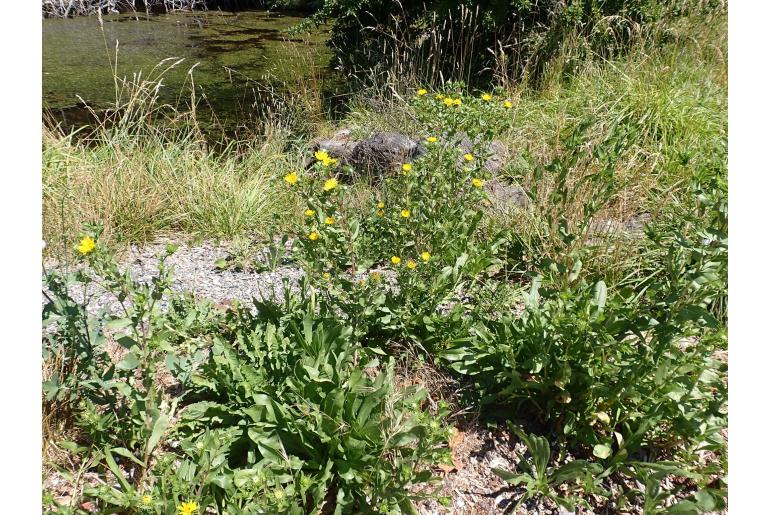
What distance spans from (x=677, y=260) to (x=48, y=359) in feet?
6.51

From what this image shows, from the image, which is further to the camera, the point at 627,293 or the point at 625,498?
the point at 627,293

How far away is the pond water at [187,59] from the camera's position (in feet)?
23.3

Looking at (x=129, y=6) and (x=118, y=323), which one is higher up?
(x=129, y=6)

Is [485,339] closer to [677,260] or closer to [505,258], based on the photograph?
[677,260]

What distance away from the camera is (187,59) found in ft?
32.6

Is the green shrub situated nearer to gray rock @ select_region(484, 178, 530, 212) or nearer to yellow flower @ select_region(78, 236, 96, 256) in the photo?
yellow flower @ select_region(78, 236, 96, 256)

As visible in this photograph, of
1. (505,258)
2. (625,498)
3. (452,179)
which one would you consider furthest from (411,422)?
(505,258)

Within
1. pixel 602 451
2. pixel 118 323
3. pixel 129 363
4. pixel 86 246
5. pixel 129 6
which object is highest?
pixel 129 6

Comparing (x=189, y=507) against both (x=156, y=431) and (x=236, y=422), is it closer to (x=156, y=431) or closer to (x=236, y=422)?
(x=156, y=431)

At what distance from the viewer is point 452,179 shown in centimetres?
246

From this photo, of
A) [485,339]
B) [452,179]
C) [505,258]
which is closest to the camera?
[485,339]

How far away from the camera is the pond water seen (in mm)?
7090

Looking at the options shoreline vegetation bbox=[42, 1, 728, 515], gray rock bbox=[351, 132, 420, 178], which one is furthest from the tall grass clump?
gray rock bbox=[351, 132, 420, 178]

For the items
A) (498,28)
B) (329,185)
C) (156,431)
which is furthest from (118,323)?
(498,28)
